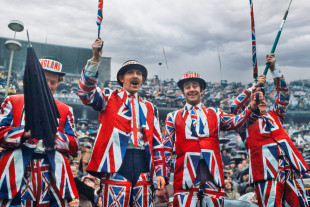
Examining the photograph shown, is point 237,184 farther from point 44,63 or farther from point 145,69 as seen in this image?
point 44,63

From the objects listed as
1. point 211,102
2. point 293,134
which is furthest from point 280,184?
point 211,102

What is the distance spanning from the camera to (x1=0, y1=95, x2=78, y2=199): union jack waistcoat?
265cm

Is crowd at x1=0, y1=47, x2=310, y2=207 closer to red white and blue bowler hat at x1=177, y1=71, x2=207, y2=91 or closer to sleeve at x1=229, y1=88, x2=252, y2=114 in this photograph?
red white and blue bowler hat at x1=177, y1=71, x2=207, y2=91

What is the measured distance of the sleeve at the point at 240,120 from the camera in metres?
3.70

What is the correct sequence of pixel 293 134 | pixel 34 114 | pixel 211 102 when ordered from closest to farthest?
pixel 34 114 → pixel 293 134 → pixel 211 102

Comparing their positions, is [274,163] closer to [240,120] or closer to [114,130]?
[240,120]

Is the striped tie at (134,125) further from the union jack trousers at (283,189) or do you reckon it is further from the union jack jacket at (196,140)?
the union jack trousers at (283,189)

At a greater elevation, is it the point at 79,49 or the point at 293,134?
the point at 79,49

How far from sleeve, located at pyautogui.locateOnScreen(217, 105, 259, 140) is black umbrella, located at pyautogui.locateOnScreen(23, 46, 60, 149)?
2322mm

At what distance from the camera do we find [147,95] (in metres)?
21.7

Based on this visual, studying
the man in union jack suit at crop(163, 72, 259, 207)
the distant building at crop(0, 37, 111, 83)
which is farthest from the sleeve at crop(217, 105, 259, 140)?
the distant building at crop(0, 37, 111, 83)

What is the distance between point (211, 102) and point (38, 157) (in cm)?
2159

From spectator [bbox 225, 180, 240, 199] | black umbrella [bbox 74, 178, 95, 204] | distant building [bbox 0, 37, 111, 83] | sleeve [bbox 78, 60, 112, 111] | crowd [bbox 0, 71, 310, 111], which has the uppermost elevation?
distant building [bbox 0, 37, 111, 83]

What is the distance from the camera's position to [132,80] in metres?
3.43
